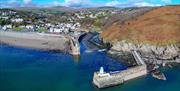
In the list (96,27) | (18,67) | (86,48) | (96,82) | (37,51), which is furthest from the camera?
(96,27)

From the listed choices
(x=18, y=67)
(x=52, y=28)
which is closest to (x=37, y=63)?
(x=18, y=67)

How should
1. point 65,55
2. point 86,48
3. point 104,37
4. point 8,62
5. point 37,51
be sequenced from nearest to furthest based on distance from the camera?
point 8,62, point 65,55, point 37,51, point 86,48, point 104,37

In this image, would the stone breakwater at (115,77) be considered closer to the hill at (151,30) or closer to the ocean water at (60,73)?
the ocean water at (60,73)

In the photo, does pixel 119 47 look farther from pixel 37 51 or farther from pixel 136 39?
pixel 37 51

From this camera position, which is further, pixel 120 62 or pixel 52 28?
pixel 52 28

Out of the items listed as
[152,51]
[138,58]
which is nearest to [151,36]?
[152,51]

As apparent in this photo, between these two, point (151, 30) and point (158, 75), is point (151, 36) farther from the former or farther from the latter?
point (158, 75)

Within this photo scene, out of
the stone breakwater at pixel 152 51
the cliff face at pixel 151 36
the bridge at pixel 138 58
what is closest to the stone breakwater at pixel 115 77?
the bridge at pixel 138 58
